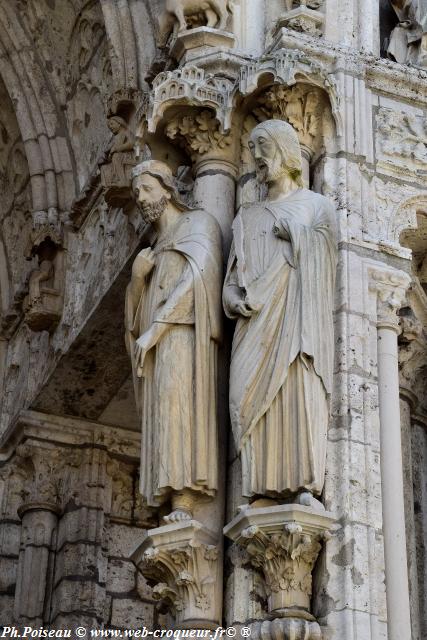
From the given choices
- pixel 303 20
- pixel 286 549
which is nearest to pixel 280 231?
pixel 286 549

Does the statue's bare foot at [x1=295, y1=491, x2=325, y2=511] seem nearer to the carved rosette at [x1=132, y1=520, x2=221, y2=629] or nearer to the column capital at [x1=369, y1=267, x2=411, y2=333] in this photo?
the carved rosette at [x1=132, y1=520, x2=221, y2=629]

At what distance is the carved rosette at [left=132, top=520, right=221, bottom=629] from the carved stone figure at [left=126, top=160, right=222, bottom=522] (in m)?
0.08

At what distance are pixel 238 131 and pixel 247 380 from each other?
1382mm

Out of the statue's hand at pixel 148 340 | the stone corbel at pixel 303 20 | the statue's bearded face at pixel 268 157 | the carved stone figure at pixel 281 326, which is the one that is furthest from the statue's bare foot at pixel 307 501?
the stone corbel at pixel 303 20

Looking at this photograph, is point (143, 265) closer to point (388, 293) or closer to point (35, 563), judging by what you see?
point (388, 293)

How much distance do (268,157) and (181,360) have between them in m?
0.91

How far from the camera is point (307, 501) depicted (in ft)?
16.6

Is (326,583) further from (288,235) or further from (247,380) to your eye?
(288,235)

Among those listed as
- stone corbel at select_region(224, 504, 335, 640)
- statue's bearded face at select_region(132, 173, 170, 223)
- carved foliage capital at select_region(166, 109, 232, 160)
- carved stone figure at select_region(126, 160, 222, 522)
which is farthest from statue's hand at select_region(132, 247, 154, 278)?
stone corbel at select_region(224, 504, 335, 640)

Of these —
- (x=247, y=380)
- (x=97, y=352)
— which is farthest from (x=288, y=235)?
(x=97, y=352)

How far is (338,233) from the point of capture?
19.2ft

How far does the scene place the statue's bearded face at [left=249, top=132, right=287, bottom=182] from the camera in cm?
574

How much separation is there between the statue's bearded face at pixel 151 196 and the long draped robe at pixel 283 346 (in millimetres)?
407

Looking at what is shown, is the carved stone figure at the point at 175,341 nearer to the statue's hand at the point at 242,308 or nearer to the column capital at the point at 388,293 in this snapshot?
the statue's hand at the point at 242,308
